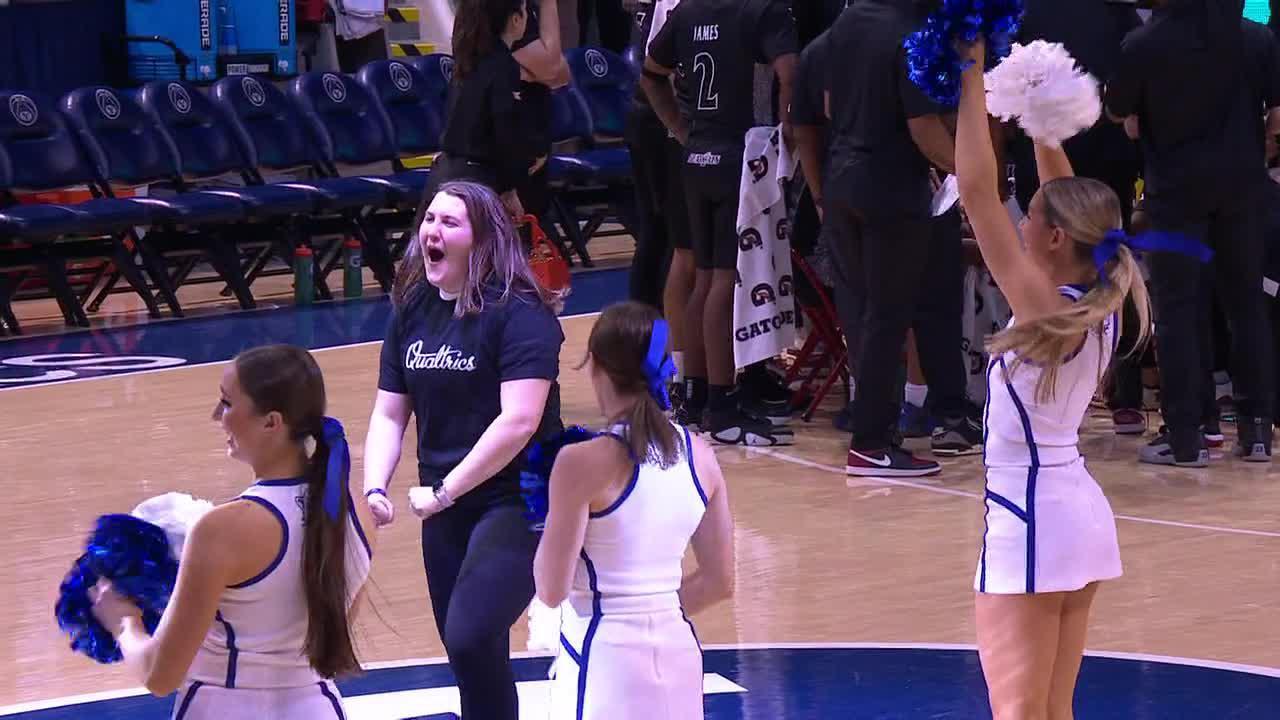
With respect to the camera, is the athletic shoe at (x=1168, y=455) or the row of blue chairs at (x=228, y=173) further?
the row of blue chairs at (x=228, y=173)

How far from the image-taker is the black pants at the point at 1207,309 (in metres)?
7.77

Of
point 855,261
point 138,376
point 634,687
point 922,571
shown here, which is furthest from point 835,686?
point 138,376

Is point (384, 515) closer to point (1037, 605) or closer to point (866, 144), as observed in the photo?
point (1037, 605)

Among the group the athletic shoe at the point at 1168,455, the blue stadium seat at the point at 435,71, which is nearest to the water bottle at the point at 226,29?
the blue stadium seat at the point at 435,71

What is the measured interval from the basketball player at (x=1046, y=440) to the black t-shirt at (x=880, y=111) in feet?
12.7

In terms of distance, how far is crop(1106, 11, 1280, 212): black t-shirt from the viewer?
25.1 feet

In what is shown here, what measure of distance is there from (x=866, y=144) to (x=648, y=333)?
4460 millimetres

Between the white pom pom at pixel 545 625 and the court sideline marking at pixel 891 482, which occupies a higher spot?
the white pom pom at pixel 545 625

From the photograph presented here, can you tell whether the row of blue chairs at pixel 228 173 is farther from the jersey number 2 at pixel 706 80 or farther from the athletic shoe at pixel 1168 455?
the athletic shoe at pixel 1168 455

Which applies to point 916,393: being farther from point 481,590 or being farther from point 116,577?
point 116,577

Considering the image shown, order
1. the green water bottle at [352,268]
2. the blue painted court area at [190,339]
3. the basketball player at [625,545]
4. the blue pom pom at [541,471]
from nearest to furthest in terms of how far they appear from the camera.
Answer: the basketball player at [625,545] → the blue pom pom at [541,471] → the blue painted court area at [190,339] → the green water bottle at [352,268]

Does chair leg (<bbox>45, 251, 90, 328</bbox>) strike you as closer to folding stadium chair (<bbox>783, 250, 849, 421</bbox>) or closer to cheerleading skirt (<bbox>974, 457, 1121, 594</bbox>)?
folding stadium chair (<bbox>783, 250, 849, 421</bbox>)

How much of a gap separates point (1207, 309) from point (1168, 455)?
591 millimetres

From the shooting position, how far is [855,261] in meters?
7.92
